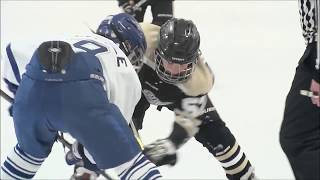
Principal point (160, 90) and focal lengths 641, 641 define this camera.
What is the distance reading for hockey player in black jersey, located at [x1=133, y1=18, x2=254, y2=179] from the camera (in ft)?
6.21

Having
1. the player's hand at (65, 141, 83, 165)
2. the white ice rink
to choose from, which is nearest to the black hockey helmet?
the player's hand at (65, 141, 83, 165)

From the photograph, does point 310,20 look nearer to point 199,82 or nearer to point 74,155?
point 199,82

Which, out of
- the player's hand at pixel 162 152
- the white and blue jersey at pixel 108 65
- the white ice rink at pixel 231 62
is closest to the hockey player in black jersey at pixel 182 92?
the player's hand at pixel 162 152

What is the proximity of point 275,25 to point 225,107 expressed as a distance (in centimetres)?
116

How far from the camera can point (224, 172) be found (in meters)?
2.28

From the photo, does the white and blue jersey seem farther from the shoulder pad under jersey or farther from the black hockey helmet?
the shoulder pad under jersey

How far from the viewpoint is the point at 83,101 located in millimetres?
1430

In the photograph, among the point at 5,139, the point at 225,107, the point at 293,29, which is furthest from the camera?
the point at 293,29

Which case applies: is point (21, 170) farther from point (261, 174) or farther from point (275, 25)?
point (275, 25)

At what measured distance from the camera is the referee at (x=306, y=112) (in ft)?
4.25

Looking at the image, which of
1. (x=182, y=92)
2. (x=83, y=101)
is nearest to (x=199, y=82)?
(x=182, y=92)

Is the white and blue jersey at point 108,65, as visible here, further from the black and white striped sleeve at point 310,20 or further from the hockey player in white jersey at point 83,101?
the black and white striped sleeve at point 310,20

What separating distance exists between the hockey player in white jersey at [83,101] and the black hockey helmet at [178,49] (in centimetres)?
30

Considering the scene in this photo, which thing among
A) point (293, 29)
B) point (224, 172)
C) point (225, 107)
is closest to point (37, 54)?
point (224, 172)
